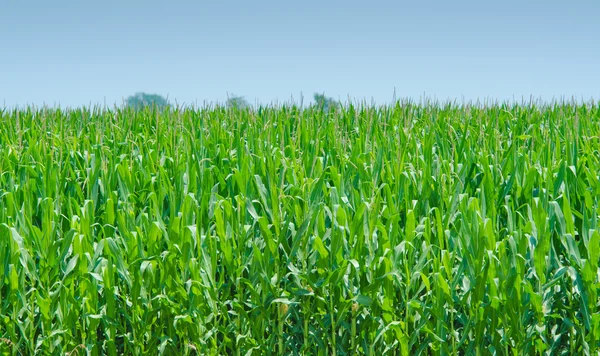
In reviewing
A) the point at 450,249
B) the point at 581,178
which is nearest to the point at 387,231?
the point at 450,249

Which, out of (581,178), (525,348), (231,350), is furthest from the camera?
(581,178)

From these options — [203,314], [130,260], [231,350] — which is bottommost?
[231,350]

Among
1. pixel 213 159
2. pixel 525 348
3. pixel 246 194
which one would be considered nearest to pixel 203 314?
pixel 246 194

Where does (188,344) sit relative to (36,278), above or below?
below

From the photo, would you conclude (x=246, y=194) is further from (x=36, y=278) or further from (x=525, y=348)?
(x=525, y=348)

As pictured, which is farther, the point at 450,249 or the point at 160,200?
the point at 160,200

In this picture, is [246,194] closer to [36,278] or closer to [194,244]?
[194,244]

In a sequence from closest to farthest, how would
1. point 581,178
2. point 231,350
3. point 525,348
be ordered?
point 525,348 → point 231,350 → point 581,178

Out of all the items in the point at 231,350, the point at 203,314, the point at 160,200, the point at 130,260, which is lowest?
the point at 231,350

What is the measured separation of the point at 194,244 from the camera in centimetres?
373

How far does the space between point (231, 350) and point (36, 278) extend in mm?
1140

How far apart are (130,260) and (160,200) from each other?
64 cm

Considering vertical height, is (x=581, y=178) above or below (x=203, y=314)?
above

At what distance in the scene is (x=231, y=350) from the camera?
3.72 m
